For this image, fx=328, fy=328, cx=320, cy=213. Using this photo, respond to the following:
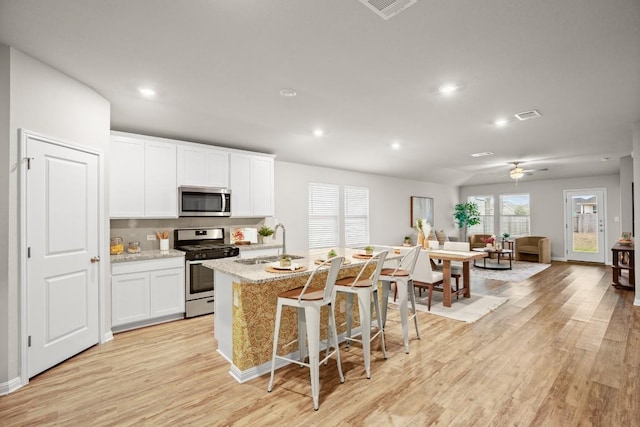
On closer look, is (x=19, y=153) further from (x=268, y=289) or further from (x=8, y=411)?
(x=268, y=289)

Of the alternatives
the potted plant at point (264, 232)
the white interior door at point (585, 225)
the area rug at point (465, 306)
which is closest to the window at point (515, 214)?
the white interior door at point (585, 225)

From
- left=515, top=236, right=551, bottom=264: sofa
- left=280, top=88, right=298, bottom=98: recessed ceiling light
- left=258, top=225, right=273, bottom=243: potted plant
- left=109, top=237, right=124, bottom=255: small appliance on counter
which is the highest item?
left=280, top=88, right=298, bottom=98: recessed ceiling light

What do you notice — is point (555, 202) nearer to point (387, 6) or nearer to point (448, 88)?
point (448, 88)

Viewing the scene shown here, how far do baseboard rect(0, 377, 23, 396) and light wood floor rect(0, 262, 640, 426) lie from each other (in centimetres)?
6

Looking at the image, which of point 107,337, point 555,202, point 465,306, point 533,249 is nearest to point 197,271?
point 107,337

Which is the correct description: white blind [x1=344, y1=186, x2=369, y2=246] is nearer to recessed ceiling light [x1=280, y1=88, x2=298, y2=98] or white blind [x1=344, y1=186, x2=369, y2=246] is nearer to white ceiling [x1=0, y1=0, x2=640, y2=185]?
white ceiling [x1=0, y1=0, x2=640, y2=185]

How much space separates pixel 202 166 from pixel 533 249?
9.13 m

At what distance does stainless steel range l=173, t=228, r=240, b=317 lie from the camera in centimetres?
428

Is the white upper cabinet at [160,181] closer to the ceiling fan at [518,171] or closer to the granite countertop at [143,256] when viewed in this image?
the granite countertop at [143,256]

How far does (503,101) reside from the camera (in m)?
3.55

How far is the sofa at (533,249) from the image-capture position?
9.04 m

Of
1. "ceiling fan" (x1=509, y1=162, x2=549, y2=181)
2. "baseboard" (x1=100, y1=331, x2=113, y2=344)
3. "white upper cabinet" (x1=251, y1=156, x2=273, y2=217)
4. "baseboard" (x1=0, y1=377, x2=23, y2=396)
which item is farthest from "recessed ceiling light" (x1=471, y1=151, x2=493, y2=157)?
"baseboard" (x1=0, y1=377, x2=23, y2=396)

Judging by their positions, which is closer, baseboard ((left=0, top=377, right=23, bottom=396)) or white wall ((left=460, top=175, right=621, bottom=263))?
baseboard ((left=0, top=377, right=23, bottom=396))

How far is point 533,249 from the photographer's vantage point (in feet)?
30.4
